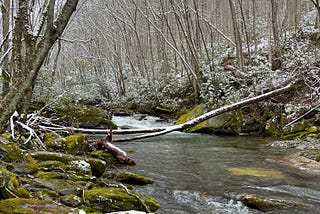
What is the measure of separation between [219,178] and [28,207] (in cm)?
460

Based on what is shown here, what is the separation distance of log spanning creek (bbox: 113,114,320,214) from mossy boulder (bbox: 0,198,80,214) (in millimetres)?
1969

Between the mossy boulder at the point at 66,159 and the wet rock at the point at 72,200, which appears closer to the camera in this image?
the wet rock at the point at 72,200

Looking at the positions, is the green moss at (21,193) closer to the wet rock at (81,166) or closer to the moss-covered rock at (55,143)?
the wet rock at (81,166)

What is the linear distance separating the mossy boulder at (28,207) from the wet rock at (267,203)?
2993 mm

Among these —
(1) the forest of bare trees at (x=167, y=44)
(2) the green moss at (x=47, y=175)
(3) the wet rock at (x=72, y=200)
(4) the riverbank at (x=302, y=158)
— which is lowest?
(4) the riverbank at (x=302, y=158)

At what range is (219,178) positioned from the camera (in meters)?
7.42

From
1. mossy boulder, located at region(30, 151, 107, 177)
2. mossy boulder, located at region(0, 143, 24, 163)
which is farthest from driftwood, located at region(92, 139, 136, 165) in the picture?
mossy boulder, located at region(0, 143, 24, 163)

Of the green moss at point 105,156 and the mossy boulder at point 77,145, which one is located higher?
the mossy boulder at point 77,145

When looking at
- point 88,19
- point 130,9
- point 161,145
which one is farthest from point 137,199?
point 88,19

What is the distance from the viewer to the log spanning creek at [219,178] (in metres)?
5.77

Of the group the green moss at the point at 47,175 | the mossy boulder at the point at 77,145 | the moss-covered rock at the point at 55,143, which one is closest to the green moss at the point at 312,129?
the mossy boulder at the point at 77,145

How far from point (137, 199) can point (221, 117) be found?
9.99m

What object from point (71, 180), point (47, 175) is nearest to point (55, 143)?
point (47, 175)

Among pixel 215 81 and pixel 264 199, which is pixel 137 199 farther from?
pixel 215 81
